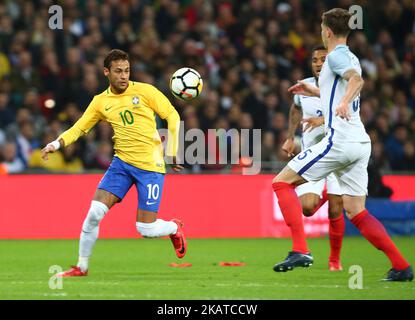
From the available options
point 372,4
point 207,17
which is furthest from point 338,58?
point 372,4

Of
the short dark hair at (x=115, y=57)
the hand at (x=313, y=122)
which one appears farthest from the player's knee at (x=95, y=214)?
the hand at (x=313, y=122)

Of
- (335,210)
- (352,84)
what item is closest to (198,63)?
(335,210)

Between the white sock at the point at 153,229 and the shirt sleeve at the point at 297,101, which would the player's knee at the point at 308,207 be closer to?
the shirt sleeve at the point at 297,101

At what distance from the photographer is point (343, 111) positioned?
8102mm

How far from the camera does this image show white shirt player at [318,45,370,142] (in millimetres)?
8625

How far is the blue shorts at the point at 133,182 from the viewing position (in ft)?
32.0

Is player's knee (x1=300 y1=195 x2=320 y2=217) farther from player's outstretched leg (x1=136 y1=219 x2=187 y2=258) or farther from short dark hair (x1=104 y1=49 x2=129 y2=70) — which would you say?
short dark hair (x1=104 y1=49 x2=129 y2=70)

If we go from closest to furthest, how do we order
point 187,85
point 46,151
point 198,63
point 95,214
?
1. point 46,151
2. point 95,214
3. point 187,85
4. point 198,63

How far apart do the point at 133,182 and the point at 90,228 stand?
640 mm

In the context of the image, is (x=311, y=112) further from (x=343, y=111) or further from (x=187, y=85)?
(x=343, y=111)

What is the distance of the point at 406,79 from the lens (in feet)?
64.4
